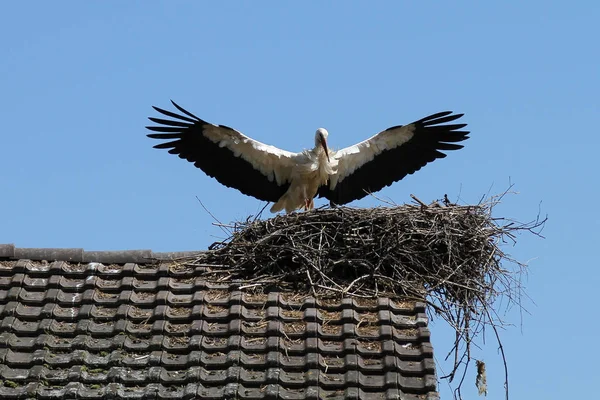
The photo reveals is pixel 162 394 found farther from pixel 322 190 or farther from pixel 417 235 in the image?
pixel 322 190

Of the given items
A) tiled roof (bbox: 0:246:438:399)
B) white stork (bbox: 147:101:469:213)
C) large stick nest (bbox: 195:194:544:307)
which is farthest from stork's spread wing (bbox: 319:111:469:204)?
tiled roof (bbox: 0:246:438:399)

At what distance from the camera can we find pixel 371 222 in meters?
7.52

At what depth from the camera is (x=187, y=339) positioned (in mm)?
6004

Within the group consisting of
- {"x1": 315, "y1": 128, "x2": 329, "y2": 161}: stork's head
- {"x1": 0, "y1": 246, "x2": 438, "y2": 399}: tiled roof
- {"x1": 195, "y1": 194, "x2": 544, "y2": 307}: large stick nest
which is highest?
{"x1": 315, "y1": 128, "x2": 329, "y2": 161}: stork's head

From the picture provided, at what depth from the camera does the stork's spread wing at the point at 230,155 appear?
10123mm

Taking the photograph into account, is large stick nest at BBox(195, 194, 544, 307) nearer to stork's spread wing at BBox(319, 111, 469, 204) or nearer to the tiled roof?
the tiled roof

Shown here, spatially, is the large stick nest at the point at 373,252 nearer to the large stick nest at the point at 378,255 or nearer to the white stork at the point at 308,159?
the large stick nest at the point at 378,255

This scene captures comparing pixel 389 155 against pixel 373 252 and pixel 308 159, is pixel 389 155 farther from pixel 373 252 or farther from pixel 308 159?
pixel 373 252

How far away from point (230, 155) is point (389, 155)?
4.88ft

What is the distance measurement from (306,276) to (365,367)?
125 cm

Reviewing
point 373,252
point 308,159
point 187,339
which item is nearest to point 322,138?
point 308,159

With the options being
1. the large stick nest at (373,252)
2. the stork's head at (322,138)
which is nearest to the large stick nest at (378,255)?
the large stick nest at (373,252)

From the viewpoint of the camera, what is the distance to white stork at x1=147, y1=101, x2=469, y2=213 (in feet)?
33.4

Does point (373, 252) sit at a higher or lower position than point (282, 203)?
lower
